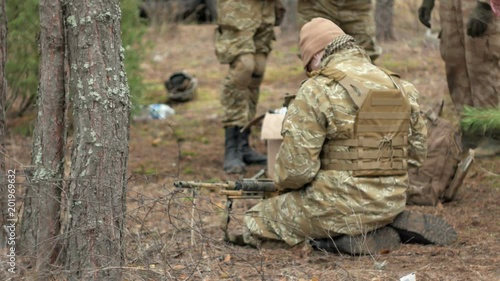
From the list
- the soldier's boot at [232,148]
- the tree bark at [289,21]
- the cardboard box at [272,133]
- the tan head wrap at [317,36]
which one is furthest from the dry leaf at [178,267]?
the tree bark at [289,21]

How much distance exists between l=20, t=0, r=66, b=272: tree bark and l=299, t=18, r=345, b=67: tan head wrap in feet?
5.16

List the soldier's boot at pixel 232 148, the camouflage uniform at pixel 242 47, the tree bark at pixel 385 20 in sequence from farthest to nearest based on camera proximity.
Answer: the tree bark at pixel 385 20, the soldier's boot at pixel 232 148, the camouflage uniform at pixel 242 47

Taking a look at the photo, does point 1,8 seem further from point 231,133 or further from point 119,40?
point 231,133

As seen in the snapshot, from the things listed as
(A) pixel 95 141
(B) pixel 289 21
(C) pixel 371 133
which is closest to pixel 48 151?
(A) pixel 95 141

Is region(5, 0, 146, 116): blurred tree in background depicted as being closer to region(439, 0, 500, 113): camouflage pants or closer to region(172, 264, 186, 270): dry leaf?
region(439, 0, 500, 113): camouflage pants

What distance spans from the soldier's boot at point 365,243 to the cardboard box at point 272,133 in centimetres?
139

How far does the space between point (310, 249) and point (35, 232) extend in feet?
4.96

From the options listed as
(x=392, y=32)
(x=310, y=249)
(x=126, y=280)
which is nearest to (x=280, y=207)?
(x=310, y=249)

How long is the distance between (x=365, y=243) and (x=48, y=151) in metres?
1.71

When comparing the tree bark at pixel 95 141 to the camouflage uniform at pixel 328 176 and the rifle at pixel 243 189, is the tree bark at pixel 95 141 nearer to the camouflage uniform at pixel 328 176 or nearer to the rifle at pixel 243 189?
the camouflage uniform at pixel 328 176

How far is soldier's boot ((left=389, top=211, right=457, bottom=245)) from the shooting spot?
5.07 metres

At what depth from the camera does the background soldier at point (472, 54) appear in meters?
6.83

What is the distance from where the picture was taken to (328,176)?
488 cm

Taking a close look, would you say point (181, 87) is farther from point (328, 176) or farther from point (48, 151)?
point (48, 151)
